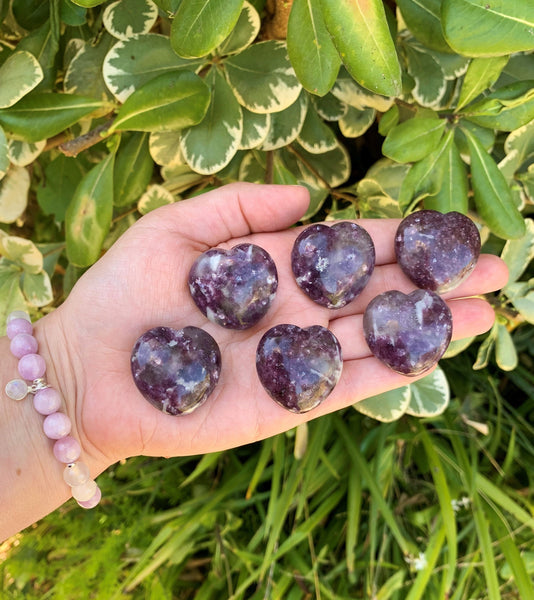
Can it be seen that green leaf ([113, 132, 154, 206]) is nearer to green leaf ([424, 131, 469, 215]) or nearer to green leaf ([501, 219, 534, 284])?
green leaf ([424, 131, 469, 215])

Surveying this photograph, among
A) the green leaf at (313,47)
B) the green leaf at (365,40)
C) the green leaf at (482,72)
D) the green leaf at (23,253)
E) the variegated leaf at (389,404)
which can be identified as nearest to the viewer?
the green leaf at (365,40)

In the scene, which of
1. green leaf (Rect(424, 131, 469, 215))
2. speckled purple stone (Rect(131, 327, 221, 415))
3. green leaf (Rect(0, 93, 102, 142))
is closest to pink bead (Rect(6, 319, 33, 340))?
speckled purple stone (Rect(131, 327, 221, 415))

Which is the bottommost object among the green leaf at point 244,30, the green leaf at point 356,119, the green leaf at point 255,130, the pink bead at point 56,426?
the pink bead at point 56,426

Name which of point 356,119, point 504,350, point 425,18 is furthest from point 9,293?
point 504,350

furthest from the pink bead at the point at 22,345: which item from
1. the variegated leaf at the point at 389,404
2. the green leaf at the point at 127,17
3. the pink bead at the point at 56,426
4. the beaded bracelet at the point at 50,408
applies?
the variegated leaf at the point at 389,404

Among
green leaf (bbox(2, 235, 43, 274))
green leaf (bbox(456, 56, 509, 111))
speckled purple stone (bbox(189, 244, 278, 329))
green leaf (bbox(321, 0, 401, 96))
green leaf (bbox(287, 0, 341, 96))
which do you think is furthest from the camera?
green leaf (bbox(2, 235, 43, 274))

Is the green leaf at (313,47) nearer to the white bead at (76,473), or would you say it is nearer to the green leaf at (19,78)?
the green leaf at (19,78)

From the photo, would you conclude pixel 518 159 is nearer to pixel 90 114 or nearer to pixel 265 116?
pixel 265 116
